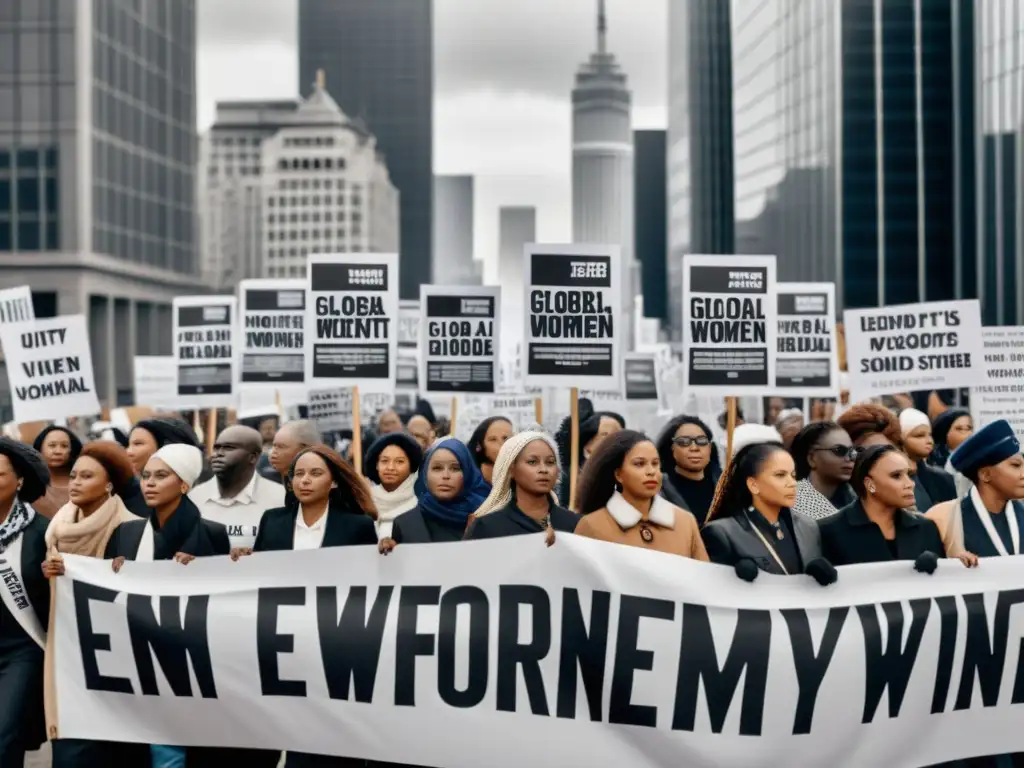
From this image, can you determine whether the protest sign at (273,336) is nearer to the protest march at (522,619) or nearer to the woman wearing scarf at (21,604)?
the protest march at (522,619)

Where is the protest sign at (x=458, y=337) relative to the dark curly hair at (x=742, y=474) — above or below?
above

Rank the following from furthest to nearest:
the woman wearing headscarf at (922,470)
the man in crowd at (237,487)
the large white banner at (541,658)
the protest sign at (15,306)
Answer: the protest sign at (15,306), the woman wearing headscarf at (922,470), the man in crowd at (237,487), the large white banner at (541,658)

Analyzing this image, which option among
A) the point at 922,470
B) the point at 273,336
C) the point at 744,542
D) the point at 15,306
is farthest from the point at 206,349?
the point at 744,542

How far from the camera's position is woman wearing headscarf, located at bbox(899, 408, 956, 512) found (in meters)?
8.98

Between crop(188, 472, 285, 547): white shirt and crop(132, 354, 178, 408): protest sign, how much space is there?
13.4 meters

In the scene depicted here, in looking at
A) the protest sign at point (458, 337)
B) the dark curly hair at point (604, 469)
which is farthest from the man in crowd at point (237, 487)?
the protest sign at point (458, 337)

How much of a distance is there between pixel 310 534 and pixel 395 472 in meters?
1.75

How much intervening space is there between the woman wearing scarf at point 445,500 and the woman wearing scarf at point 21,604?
149cm

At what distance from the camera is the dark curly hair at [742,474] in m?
6.41

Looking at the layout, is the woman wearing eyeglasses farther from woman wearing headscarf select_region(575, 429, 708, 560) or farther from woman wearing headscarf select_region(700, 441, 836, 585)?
woman wearing headscarf select_region(575, 429, 708, 560)

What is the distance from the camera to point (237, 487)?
28.3 ft

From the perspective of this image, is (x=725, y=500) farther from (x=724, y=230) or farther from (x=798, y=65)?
(x=724, y=230)

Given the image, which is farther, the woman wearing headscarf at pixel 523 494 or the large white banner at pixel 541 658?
the woman wearing headscarf at pixel 523 494

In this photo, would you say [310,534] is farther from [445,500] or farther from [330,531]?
[445,500]
